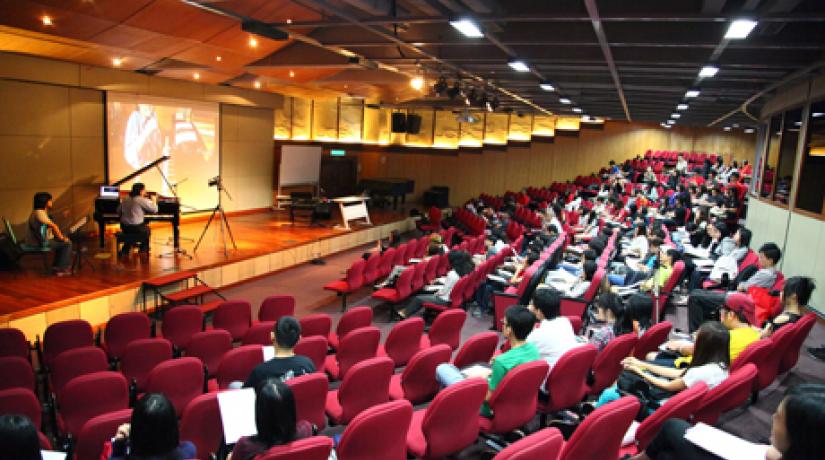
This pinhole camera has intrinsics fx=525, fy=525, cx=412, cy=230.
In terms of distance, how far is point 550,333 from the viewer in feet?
13.8

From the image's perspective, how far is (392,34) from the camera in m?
7.53

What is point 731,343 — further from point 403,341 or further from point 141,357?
point 141,357

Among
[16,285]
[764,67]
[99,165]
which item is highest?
[764,67]

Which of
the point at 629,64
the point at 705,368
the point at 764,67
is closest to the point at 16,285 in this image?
the point at 705,368

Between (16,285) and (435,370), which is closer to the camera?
(435,370)

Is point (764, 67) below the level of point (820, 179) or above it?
above

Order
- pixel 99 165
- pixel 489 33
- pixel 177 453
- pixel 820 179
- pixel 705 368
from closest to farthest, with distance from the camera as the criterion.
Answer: pixel 177 453 < pixel 705 368 < pixel 489 33 < pixel 820 179 < pixel 99 165

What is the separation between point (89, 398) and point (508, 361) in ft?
9.44

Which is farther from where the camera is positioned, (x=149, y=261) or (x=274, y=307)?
(x=149, y=261)

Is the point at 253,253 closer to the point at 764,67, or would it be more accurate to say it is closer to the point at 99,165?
the point at 99,165

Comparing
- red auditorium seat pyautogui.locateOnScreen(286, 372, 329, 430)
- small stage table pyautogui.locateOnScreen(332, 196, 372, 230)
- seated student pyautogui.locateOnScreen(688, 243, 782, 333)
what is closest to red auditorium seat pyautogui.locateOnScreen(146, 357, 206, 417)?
red auditorium seat pyautogui.locateOnScreen(286, 372, 329, 430)

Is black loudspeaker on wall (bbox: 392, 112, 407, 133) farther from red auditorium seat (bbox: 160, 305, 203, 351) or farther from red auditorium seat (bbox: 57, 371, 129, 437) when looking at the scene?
red auditorium seat (bbox: 57, 371, 129, 437)

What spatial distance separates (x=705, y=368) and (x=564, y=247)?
659cm

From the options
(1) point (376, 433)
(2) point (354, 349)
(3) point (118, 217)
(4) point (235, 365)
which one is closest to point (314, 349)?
(2) point (354, 349)
